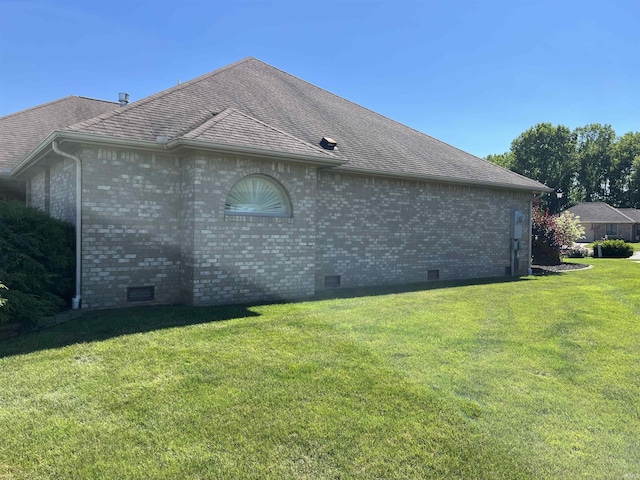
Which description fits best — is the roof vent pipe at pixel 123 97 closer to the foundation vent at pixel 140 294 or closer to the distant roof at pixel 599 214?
the foundation vent at pixel 140 294

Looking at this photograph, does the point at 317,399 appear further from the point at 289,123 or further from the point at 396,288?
the point at 289,123

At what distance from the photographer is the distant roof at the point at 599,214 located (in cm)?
4903

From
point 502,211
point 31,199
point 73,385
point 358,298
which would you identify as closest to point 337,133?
point 358,298

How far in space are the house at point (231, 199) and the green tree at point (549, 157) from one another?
2131 inches

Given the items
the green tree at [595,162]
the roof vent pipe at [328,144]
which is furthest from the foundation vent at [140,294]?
the green tree at [595,162]

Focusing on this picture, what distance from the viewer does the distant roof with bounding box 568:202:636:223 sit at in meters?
49.0

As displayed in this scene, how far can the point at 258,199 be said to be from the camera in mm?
9016

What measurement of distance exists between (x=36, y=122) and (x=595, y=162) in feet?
230

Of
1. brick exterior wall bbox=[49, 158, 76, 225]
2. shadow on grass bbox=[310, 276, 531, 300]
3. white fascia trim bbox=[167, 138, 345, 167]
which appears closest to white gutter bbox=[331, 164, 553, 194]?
white fascia trim bbox=[167, 138, 345, 167]

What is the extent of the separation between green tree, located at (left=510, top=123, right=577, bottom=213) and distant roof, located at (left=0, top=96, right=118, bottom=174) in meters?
57.5

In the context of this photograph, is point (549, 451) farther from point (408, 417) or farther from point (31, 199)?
point (31, 199)

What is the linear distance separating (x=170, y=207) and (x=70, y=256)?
1984mm

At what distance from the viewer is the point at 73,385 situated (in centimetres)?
437

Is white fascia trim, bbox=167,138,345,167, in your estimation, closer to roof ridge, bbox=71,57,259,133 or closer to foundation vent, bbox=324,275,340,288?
roof ridge, bbox=71,57,259,133
